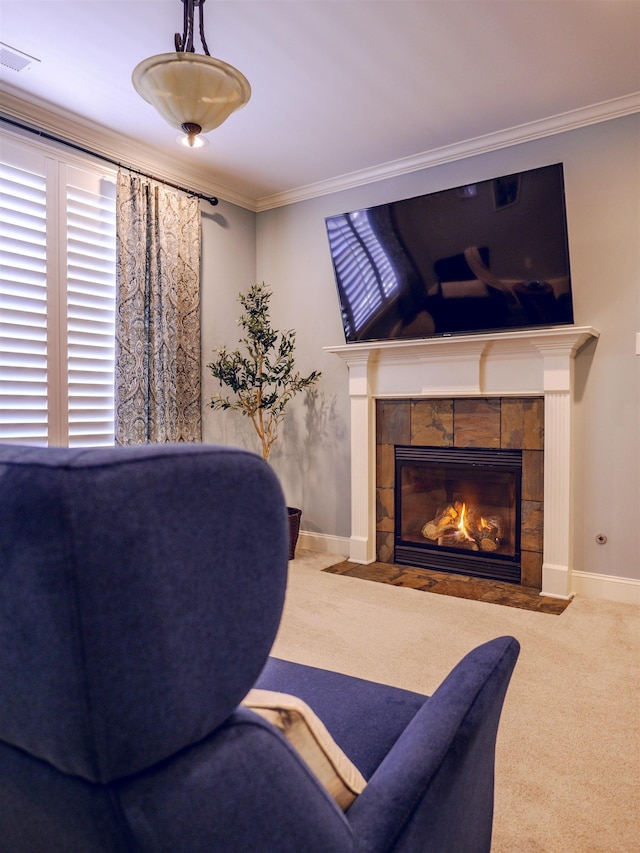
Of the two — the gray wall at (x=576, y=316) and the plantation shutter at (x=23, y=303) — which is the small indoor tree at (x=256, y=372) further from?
the plantation shutter at (x=23, y=303)

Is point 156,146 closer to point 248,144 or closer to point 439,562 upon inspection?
point 248,144

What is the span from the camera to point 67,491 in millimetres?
470

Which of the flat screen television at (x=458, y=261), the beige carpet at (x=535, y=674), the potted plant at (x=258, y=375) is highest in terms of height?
the flat screen television at (x=458, y=261)

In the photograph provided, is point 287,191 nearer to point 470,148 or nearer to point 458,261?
point 470,148

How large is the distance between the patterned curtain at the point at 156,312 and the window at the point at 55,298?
0.09m

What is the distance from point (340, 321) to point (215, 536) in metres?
3.84

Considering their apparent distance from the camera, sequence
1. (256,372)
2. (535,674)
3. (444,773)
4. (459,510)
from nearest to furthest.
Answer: (444,773) < (535,674) < (459,510) < (256,372)

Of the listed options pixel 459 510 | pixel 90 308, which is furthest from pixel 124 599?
pixel 459 510

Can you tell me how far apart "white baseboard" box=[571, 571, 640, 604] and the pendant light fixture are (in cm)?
300

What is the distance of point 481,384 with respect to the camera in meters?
3.62

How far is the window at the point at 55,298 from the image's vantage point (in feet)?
10.1

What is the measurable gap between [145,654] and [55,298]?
3.23 meters

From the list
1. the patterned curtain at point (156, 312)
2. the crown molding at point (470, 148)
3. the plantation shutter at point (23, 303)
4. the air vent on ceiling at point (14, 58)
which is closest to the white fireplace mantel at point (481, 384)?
the patterned curtain at point (156, 312)

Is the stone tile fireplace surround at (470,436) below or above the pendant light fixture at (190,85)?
below
